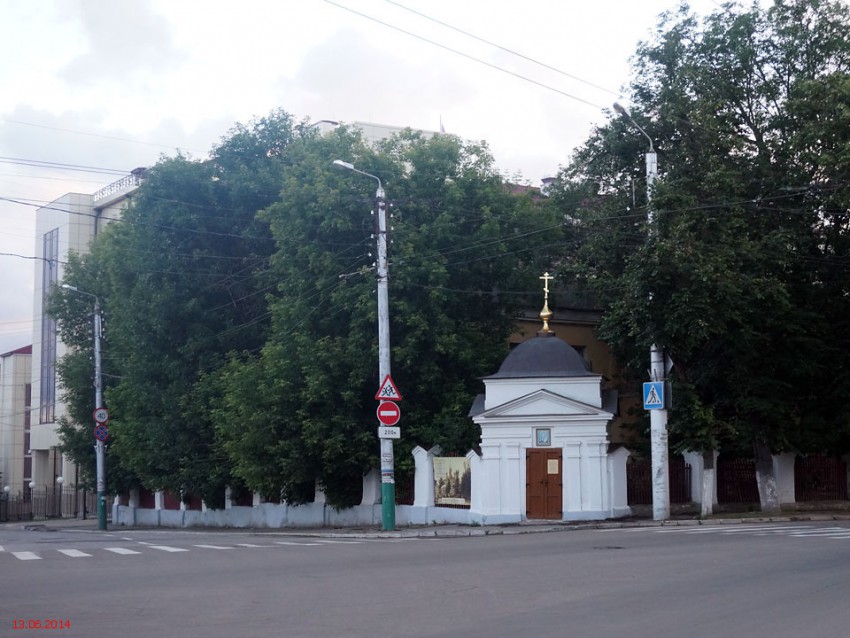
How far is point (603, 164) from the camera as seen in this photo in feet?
119

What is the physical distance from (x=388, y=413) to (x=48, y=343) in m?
61.4

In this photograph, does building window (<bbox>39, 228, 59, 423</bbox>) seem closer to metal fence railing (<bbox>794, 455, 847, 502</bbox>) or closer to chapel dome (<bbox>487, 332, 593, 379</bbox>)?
chapel dome (<bbox>487, 332, 593, 379</bbox>)

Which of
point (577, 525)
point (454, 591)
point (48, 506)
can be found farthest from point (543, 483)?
point (48, 506)

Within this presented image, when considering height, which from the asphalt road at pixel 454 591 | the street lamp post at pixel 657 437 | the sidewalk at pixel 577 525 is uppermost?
the street lamp post at pixel 657 437

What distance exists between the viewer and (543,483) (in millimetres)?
29969

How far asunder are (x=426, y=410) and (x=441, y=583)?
20.3 m

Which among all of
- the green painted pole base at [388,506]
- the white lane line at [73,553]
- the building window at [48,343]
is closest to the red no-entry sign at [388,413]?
the green painted pole base at [388,506]

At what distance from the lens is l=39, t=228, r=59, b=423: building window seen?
8250 cm

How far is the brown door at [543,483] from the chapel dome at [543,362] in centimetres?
225

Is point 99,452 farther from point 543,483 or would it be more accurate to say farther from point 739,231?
point 739,231

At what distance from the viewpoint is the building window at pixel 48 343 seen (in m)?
82.5

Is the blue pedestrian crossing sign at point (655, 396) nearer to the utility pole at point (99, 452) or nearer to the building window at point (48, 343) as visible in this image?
the utility pole at point (99, 452)

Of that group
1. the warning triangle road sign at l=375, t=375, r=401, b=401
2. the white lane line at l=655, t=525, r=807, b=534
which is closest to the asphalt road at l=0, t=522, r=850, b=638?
the white lane line at l=655, t=525, r=807, b=534

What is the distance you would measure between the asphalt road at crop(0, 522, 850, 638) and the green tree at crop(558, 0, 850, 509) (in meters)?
9.55
